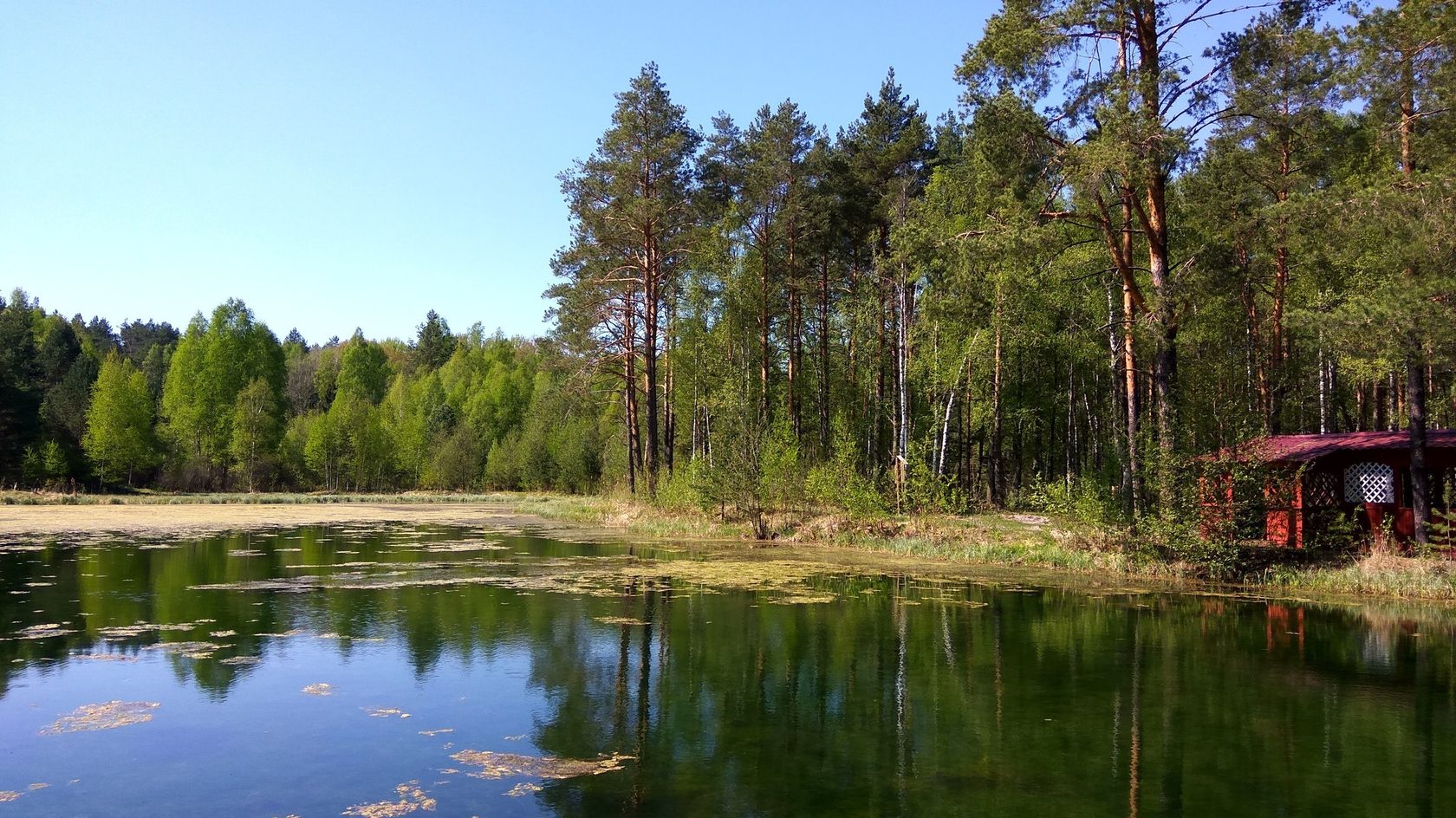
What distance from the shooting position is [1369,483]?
17125mm

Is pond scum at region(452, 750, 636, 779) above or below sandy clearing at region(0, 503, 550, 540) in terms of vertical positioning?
above

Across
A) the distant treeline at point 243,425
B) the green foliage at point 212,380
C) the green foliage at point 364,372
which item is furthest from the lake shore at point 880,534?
the green foliage at point 364,372

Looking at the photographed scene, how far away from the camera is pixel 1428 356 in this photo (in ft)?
43.9

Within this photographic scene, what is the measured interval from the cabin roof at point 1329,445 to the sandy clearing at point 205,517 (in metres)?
21.7

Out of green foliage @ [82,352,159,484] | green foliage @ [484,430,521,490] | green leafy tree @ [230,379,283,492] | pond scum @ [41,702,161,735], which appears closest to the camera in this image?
pond scum @ [41,702,161,735]

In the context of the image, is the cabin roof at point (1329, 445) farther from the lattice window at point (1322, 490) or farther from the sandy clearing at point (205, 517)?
the sandy clearing at point (205, 517)

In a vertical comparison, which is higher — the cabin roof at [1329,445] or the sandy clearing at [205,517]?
the cabin roof at [1329,445]

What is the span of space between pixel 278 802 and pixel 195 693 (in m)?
3.21

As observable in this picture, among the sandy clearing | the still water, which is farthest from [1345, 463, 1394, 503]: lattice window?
the sandy clearing

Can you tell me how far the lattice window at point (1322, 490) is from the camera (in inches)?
685

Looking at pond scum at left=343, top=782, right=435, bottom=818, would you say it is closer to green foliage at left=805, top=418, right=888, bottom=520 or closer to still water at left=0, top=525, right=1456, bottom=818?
still water at left=0, top=525, right=1456, bottom=818

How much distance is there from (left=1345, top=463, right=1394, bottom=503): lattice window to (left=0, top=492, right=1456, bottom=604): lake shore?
9.35 ft

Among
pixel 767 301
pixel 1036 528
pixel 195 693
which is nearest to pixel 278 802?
pixel 195 693

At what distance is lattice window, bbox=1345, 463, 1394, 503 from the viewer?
666 inches
